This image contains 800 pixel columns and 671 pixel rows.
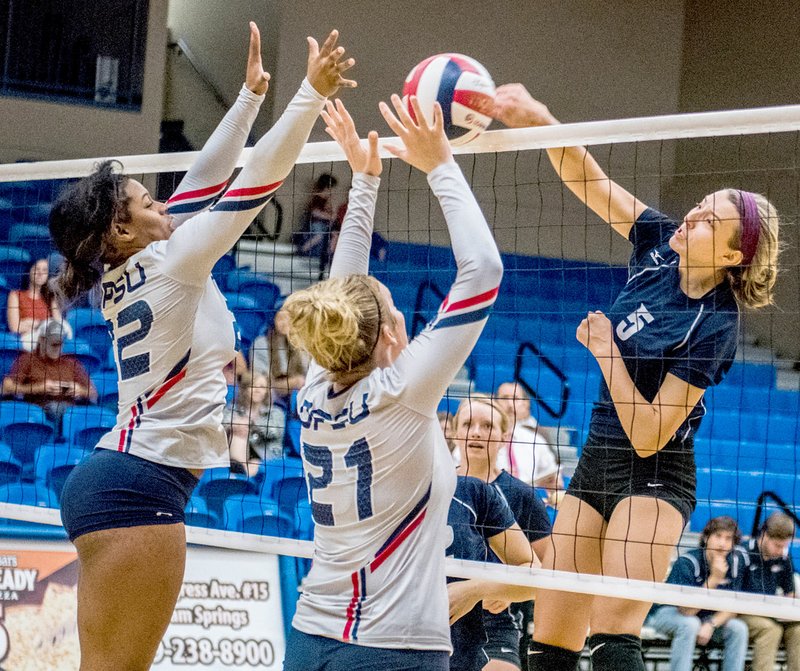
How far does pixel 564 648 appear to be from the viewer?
11.9 ft

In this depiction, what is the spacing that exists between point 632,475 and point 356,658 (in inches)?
62.1

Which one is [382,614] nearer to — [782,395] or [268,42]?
[782,395]

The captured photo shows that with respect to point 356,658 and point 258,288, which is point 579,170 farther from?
point 258,288

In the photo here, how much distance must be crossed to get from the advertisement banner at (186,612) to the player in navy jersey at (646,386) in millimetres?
2437

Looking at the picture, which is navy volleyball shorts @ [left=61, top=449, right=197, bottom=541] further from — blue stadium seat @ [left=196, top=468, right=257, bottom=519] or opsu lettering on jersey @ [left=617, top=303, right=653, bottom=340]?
blue stadium seat @ [left=196, top=468, right=257, bottom=519]

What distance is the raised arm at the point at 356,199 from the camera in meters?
2.79

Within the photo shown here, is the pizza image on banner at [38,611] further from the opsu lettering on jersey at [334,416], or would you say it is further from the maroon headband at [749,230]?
the maroon headband at [749,230]

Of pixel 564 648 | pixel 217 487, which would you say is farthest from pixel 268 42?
pixel 564 648

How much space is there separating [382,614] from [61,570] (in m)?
3.96

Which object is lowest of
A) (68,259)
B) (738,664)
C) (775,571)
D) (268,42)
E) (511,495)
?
(738,664)

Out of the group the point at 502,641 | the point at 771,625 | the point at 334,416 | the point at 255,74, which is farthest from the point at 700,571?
the point at 334,416

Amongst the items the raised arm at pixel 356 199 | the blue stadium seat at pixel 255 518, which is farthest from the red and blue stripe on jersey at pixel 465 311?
the blue stadium seat at pixel 255 518

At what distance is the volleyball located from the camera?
3262mm

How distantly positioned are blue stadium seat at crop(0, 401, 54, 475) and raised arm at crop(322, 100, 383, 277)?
4396mm
